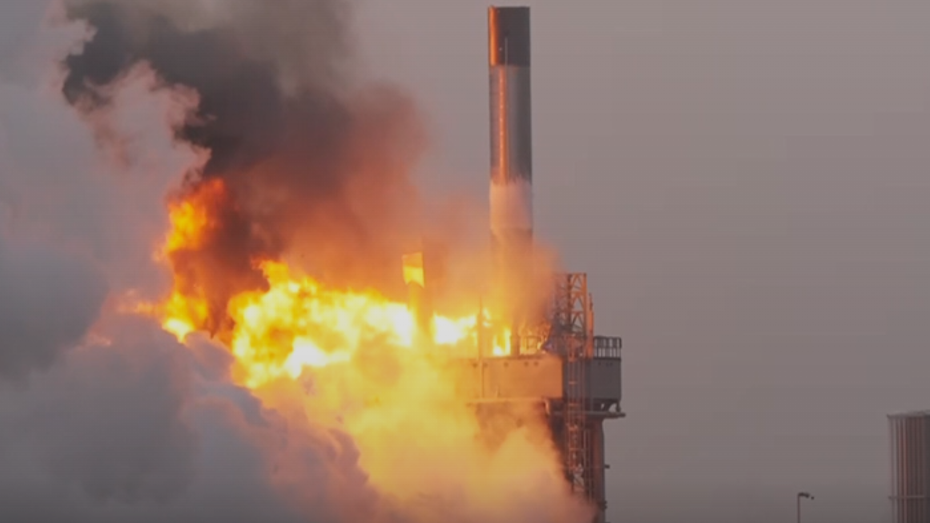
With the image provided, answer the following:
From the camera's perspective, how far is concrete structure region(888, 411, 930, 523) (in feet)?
578

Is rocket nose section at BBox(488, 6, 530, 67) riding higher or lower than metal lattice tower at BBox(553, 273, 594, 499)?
higher

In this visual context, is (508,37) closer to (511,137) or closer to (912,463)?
(511,137)

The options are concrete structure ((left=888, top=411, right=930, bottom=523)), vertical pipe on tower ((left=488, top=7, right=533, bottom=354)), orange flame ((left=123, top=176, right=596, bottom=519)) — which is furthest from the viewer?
concrete structure ((left=888, top=411, right=930, bottom=523))

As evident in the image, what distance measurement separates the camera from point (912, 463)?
17662 cm

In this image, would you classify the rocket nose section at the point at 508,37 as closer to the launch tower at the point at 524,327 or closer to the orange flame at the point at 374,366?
the launch tower at the point at 524,327

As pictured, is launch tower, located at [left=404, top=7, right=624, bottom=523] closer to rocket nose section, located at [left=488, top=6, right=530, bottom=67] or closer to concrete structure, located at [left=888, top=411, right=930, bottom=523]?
rocket nose section, located at [left=488, top=6, right=530, bottom=67]

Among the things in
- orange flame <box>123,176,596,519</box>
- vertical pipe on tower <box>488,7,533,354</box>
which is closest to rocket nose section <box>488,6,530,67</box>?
vertical pipe on tower <box>488,7,533,354</box>

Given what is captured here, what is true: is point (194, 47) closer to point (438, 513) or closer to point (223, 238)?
point (223, 238)

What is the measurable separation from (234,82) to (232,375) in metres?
17.5

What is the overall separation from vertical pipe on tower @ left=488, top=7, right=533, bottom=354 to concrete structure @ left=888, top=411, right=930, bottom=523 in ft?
81.8

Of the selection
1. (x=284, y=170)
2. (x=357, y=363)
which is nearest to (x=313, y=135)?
(x=284, y=170)

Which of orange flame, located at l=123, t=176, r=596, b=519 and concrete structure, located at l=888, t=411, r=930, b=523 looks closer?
orange flame, located at l=123, t=176, r=596, b=519

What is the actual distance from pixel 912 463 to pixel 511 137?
30.5m

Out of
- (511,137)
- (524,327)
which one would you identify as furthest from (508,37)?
(524,327)
